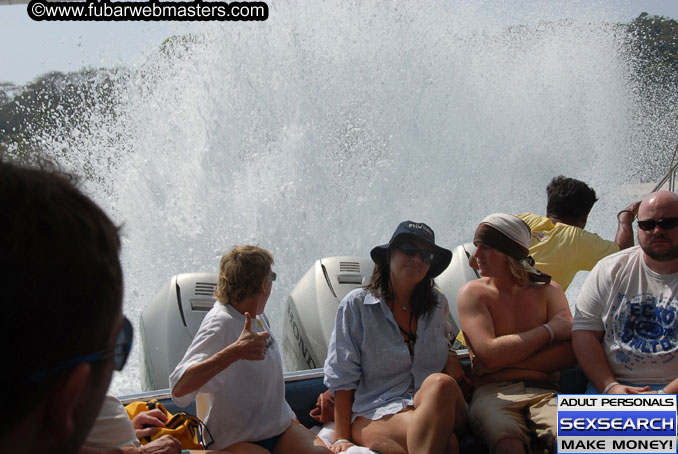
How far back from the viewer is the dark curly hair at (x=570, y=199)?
436cm

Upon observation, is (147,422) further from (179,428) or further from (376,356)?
(376,356)

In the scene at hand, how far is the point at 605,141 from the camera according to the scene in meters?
12.6

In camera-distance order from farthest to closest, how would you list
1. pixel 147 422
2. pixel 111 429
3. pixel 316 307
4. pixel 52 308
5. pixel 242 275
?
pixel 316 307
pixel 242 275
pixel 147 422
pixel 111 429
pixel 52 308

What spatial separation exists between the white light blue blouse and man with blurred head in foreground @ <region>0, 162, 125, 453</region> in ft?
7.59

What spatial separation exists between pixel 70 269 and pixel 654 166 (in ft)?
56.5

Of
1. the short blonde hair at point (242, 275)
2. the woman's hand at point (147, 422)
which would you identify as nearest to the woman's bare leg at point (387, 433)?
the short blonde hair at point (242, 275)

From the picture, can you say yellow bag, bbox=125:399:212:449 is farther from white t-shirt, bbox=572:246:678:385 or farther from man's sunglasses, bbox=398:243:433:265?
white t-shirt, bbox=572:246:678:385

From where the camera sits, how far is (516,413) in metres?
3.02

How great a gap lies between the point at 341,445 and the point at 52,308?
2411 mm

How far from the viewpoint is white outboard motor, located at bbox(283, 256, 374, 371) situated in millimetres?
4660

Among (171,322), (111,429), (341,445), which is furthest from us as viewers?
(171,322)

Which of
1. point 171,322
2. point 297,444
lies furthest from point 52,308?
point 171,322

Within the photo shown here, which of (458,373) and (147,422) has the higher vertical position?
(147,422)

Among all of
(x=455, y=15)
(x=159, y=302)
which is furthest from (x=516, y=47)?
(x=159, y=302)
